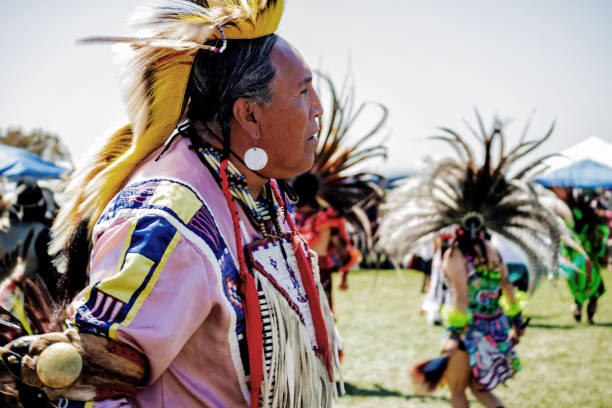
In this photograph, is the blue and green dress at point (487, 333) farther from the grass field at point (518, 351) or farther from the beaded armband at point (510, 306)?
the grass field at point (518, 351)

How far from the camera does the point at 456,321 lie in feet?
12.7

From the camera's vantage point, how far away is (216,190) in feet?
4.51

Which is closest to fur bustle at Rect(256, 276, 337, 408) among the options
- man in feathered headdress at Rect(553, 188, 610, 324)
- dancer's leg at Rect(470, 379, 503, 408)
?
dancer's leg at Rect(470, 379, 503, 408)

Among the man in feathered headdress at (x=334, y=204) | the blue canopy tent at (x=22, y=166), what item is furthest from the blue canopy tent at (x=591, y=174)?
the blue canopy tent at (x=22, y=166)

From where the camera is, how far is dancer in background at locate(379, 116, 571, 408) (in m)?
3.85

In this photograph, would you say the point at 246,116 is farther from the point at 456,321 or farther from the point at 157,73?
the point at 456,321

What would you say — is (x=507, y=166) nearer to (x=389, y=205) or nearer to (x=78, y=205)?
(x=389, y=205)

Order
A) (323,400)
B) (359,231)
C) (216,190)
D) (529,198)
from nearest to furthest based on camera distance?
(216,190) → (323,400) → (529,198) → (359,231)

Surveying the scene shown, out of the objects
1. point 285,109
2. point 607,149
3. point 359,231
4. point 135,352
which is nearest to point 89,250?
point 135,352

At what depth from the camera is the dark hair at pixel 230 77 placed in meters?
1.41

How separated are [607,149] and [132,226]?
15.1 meters

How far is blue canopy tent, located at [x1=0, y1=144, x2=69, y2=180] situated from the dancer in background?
658 centimetres

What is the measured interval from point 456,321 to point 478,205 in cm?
91

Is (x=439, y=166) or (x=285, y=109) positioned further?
(x=439, y=166)
